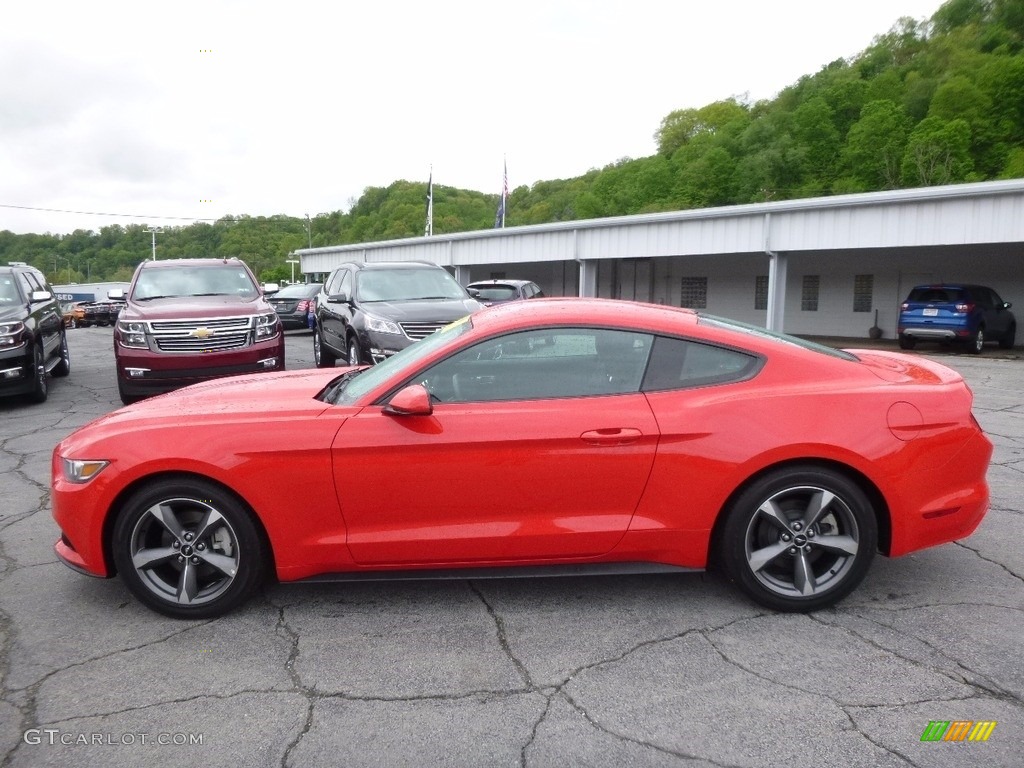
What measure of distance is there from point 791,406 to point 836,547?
2.22ft

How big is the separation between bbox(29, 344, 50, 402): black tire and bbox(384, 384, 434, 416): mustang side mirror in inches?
324

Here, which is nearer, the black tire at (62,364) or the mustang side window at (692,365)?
the mustang side window at (692,365)

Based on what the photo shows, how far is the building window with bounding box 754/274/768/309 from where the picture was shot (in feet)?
96.1

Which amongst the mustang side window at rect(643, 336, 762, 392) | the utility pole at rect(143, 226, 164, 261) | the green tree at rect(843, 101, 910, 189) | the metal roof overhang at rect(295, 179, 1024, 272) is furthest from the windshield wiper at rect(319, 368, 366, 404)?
the utility pole at rect(143, 226, 164, 261)

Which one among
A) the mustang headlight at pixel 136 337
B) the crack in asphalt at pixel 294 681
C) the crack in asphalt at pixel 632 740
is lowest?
the crack in asphalt at pixel 294 681

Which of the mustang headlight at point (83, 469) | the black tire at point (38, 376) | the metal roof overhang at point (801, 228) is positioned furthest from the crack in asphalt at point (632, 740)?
the metal roof overhang at point (801, 228)

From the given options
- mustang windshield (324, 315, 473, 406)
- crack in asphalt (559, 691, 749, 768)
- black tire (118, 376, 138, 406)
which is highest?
mustang windshield (324, 315, 473, 406)

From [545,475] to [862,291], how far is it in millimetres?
26030

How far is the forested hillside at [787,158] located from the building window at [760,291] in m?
22.3

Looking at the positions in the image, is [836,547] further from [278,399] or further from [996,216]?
[996,216]

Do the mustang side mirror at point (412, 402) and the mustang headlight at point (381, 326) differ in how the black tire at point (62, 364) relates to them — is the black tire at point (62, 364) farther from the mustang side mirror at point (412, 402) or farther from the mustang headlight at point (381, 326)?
the mustang side mirror at point (412, 402)

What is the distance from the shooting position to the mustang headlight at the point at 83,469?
3.71 meters

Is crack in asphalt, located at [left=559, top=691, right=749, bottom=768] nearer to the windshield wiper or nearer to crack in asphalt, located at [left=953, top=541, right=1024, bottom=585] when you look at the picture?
the windshield wiper

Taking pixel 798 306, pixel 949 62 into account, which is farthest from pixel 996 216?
pixel 949 62
